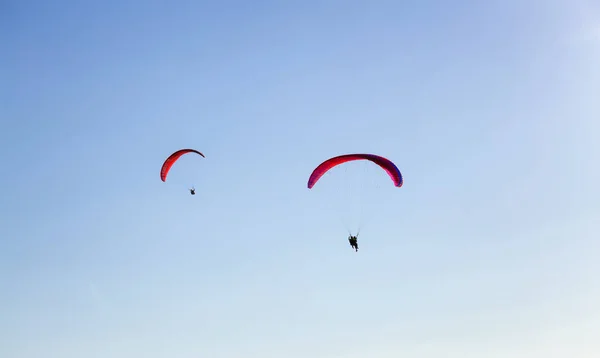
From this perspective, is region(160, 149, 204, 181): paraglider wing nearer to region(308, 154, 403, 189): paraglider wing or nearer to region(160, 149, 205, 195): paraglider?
region(160, 149, 205, 195): paraglider

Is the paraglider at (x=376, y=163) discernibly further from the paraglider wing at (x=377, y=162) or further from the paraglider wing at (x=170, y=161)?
the paraglider wing at (x=170, y=161)

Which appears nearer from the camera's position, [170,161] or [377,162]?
[377,162]

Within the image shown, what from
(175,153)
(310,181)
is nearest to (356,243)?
(310,181)

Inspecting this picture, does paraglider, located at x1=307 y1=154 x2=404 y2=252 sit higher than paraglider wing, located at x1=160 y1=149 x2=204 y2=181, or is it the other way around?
paraglider wing, located at x1=160 y1=149 x2=204 y2=181

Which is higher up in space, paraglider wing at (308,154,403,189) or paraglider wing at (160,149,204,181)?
paraglider wing at (160,149,204,181)

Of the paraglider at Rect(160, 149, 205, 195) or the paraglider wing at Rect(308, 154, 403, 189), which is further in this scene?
the paraglider at Rect(160, 149, 205, 195)

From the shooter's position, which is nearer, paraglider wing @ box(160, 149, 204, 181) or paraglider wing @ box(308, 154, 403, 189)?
paraglider wing @ box(308, 154, 403, 189)

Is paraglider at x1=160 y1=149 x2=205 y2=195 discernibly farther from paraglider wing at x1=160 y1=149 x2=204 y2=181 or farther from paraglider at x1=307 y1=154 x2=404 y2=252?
paraglider at x1=307 y1=154 x2=404 y2=252

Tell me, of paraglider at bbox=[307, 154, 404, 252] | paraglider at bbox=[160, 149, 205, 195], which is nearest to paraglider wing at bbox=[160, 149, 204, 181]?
paraglider at bbox=[160, 149, 205, 195]

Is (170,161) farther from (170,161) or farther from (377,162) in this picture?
(377,162)

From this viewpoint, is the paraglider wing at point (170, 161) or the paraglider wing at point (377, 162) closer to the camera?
the paraglider wing at point (377, 162)

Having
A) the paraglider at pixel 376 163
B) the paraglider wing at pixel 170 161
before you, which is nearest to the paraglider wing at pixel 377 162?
the paraglider at pixel 376 163

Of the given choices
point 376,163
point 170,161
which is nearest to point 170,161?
A: point 170,161

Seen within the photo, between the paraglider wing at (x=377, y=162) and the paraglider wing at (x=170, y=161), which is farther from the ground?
the paraglider wing at (x=170, y=161)
